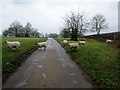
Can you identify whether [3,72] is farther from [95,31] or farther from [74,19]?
[95,31]

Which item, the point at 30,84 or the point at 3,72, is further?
the point at 3,72

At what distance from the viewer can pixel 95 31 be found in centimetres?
9525

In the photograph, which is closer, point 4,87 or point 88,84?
point 4,87

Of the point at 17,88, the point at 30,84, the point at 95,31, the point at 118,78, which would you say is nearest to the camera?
the point at 17,88

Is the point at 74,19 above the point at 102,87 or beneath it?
above

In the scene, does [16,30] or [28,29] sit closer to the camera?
[16,30]

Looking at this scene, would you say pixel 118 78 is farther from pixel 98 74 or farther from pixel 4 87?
pixel 4 87

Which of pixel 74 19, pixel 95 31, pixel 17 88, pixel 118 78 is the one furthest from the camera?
pixel 95 31

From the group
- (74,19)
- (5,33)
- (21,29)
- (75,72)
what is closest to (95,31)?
(74,19)

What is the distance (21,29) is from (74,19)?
73.2 metres

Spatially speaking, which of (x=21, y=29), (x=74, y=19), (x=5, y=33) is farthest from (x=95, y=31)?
(x=5, y=33)

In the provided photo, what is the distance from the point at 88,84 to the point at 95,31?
8740 centimetres

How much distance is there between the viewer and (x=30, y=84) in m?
9.48

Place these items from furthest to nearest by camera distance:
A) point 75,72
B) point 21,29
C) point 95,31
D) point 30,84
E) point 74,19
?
1. point 21,29
2. point 95,31
3. point 74,19
4. point 75,72
5. point 30,84
